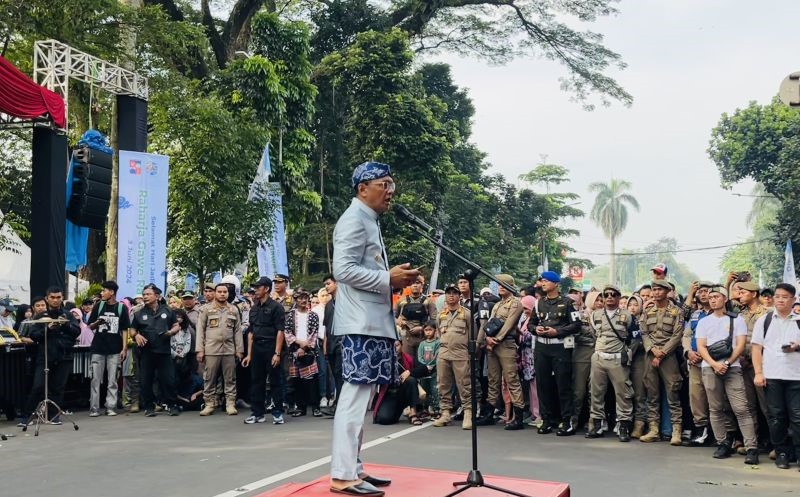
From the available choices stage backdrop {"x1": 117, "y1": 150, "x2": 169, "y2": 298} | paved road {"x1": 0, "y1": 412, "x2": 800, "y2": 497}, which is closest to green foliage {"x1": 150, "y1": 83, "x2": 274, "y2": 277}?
stage backdrop {"x1": 117, "y1": 150, "x2": 169, "y2": 298}

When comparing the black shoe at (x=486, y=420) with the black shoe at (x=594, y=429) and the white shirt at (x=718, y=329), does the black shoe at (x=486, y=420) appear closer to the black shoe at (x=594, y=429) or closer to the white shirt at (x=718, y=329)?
the black shoe at (x=594, y=429)

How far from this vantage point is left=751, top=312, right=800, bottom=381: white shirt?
770 cm

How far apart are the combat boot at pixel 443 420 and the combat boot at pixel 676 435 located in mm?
2834

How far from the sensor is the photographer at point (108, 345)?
11867 millimetres

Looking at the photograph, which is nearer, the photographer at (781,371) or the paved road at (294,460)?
the paved road at (294,460)

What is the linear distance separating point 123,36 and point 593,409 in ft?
45.4

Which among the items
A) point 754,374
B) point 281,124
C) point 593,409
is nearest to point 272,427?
point 593,409

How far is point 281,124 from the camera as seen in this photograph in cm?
2333

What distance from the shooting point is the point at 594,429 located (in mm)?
9758

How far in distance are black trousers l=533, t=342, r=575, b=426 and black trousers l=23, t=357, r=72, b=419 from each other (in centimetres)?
637

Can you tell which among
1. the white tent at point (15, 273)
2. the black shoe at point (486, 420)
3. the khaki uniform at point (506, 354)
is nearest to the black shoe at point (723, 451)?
the khaki uniform at point (506, 354)

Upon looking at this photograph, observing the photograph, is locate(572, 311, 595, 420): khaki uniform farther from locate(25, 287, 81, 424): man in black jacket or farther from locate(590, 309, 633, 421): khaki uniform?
locate(25, 287, 81, 424): man in black jacket

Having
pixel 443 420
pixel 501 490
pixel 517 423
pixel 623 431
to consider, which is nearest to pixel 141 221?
pixel 443 420

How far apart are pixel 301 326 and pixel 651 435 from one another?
193 inches
